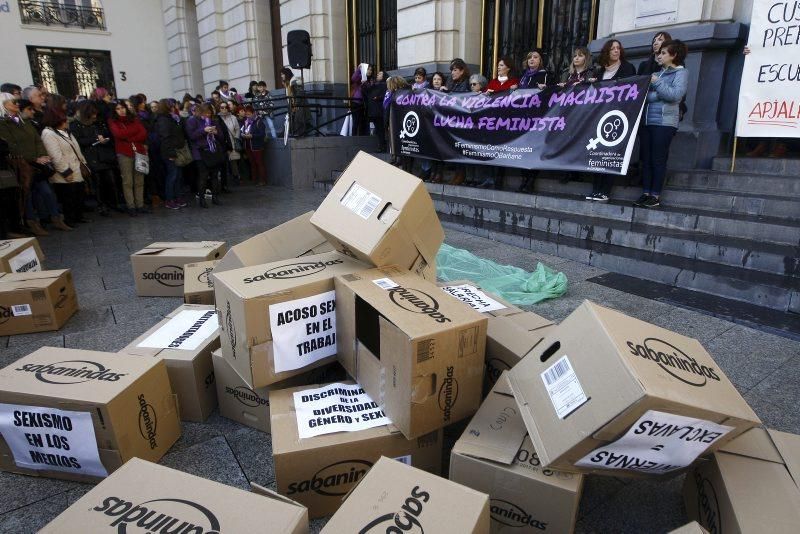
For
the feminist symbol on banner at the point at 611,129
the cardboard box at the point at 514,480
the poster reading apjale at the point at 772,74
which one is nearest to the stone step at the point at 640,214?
the feminist symbol on banner at the point at 611,129

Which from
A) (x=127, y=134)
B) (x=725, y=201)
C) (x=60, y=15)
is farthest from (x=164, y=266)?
(x=60, y=15)

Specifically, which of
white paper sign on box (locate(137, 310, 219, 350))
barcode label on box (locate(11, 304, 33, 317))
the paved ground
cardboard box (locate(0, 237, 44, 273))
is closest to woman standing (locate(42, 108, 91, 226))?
the paved ground

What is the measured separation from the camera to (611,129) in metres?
5.31

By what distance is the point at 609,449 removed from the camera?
4.98 feet

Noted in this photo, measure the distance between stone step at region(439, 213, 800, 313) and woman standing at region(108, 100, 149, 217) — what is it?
5.37 metres

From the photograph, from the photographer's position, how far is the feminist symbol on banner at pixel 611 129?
5207mm

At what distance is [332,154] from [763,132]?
749 cm

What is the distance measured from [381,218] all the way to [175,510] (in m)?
1.45

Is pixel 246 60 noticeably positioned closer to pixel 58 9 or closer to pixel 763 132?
pixel 58 9

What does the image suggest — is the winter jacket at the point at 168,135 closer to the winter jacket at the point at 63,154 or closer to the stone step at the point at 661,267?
the winter jacket at the point at 63,154

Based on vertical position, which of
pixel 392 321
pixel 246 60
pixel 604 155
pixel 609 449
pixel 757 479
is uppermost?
pixel 246 60

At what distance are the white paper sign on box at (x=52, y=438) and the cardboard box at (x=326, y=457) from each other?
0.75 metres

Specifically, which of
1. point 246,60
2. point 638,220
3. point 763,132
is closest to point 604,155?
point 638,220

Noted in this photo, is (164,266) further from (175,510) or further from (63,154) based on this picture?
(63,154)
